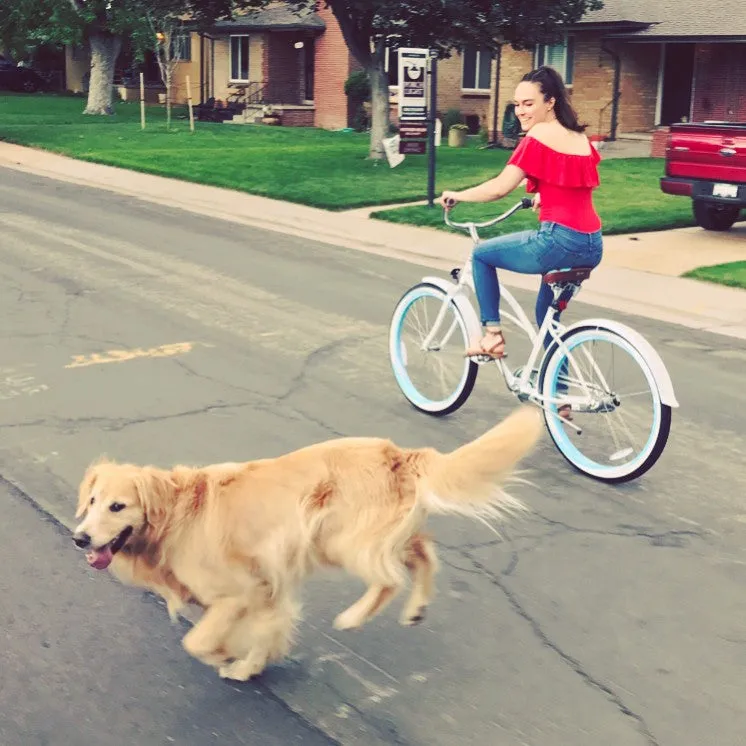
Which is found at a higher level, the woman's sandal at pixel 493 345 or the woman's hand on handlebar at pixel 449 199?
the woman's hand on handlebar at pixel 449 199

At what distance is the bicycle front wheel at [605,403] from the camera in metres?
5.49

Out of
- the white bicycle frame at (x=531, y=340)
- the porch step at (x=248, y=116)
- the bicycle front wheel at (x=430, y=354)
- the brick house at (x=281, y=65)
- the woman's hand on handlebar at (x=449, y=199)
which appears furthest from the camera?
the porch step at (x=248, y=116)

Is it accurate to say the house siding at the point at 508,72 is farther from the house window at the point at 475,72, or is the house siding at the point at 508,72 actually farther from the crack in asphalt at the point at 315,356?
the crack in asphalt at the point at 315,356

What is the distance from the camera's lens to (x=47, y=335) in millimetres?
8656

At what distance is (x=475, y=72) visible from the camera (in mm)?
35375

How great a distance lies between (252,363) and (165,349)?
793mm

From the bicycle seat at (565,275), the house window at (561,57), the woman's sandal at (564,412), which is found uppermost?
the house window at (561,57)

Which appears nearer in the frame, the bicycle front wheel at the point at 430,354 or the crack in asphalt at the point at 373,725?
the crack in asphalt at the point at 373,725

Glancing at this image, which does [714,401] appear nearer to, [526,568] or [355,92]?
[526,568]

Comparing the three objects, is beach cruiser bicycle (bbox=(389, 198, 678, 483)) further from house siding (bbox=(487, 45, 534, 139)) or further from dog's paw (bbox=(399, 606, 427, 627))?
house siding (bbox=(487, 45, 534, 139))

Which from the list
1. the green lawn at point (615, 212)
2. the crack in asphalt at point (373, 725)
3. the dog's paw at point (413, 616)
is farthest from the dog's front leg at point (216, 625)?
the green lawn at point (615, 212)


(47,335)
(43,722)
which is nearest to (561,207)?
(43,722)

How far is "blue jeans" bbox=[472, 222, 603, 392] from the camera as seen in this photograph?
5.70m

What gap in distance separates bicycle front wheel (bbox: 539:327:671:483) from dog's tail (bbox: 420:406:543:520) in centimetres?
194
